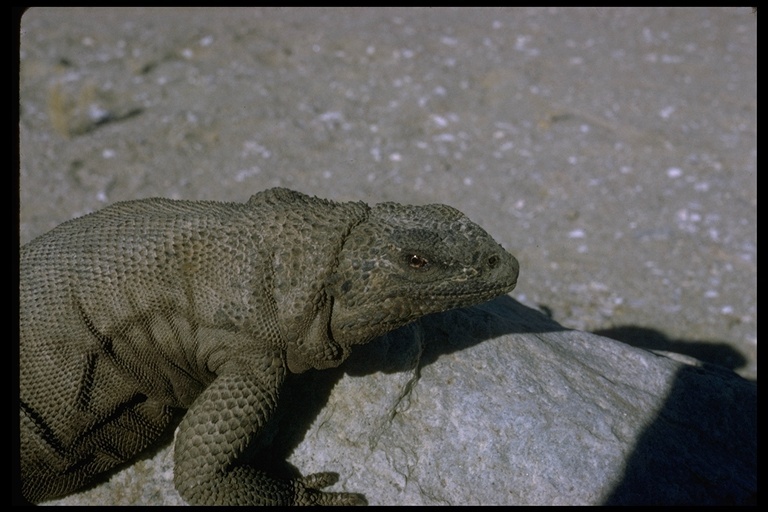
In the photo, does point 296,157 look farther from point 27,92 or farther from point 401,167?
point 27,92

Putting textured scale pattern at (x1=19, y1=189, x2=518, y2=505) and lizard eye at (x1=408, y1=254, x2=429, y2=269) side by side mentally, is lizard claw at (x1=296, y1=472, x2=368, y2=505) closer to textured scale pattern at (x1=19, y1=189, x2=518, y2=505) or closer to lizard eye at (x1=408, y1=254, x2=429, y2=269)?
textured scale pattern at (x1=19, y1=189, x2=518, y2=505)

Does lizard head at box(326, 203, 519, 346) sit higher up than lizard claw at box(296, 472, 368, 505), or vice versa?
lizard head at box(326, 203, 519, 346)

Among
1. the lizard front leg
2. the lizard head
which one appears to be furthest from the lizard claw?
the lizard head

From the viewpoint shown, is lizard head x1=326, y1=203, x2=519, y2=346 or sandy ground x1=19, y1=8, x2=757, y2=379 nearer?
lizard head x1=326, y1=203, x2=519, y2=346

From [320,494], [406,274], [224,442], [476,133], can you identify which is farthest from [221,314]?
[476,133]

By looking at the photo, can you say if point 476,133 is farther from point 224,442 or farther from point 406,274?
point 224,442

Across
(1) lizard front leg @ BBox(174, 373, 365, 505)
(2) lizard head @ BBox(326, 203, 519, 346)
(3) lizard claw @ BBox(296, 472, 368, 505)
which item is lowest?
(3) lizard claw @ BBox(296, 472, 368, 505)

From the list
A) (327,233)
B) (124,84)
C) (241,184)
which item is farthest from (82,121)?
(327,233)
